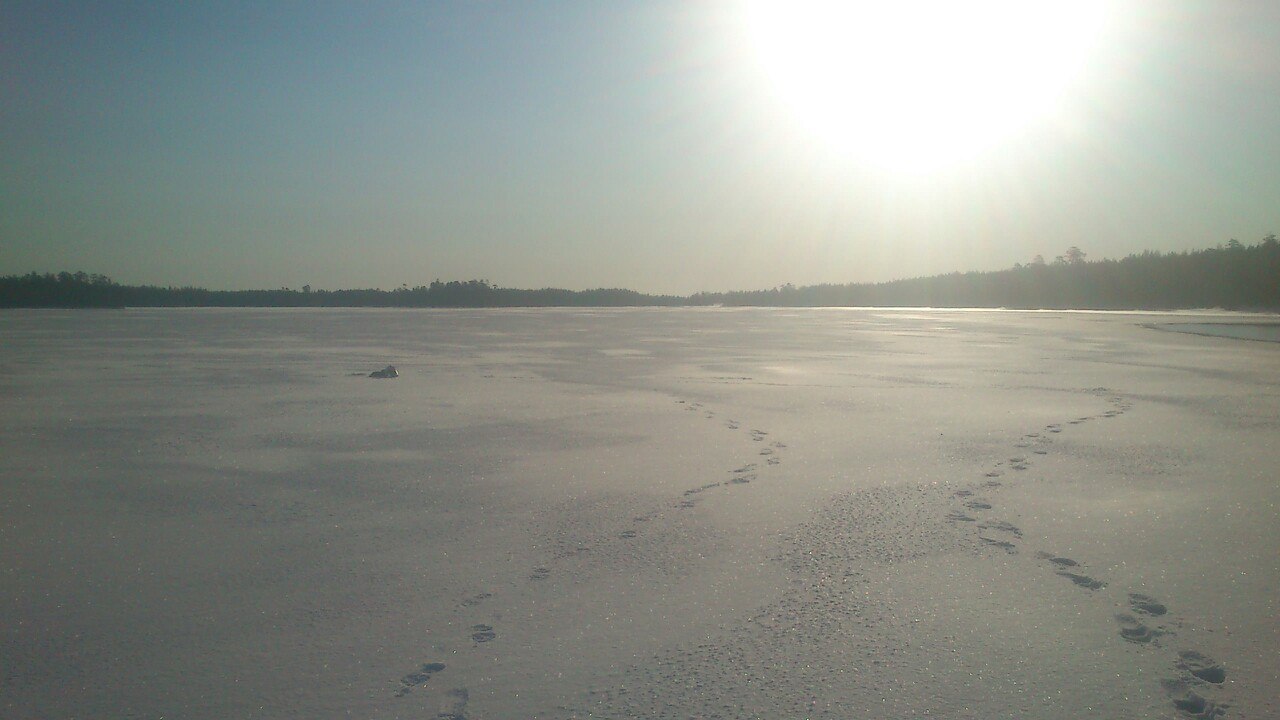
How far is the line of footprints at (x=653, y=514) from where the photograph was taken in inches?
103

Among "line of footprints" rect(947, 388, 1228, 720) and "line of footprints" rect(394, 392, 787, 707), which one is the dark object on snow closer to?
"line of footprints" rect(394, 392, 787, 707)

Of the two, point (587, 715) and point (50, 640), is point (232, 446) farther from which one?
point (587, 715)

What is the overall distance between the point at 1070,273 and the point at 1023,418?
70.5 meters

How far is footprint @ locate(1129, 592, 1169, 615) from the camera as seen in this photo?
10.8 feet

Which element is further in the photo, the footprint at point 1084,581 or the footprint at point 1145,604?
the footprint at point 1084,581

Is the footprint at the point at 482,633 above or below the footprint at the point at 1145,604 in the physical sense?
below

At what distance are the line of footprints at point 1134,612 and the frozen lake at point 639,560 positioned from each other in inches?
0.7

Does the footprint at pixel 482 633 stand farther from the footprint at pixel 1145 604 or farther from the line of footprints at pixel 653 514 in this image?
the footprint at pixel 1145 604

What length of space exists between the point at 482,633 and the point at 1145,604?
2.64 meters

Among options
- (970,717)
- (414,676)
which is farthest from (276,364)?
(970,717)

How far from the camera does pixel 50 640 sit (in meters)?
3.02

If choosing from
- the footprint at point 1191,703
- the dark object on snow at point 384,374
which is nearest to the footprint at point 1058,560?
the footprint at point 1191,703

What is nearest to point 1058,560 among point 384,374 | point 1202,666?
point 1202,666

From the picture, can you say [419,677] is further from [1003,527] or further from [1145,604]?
[1003,527]
